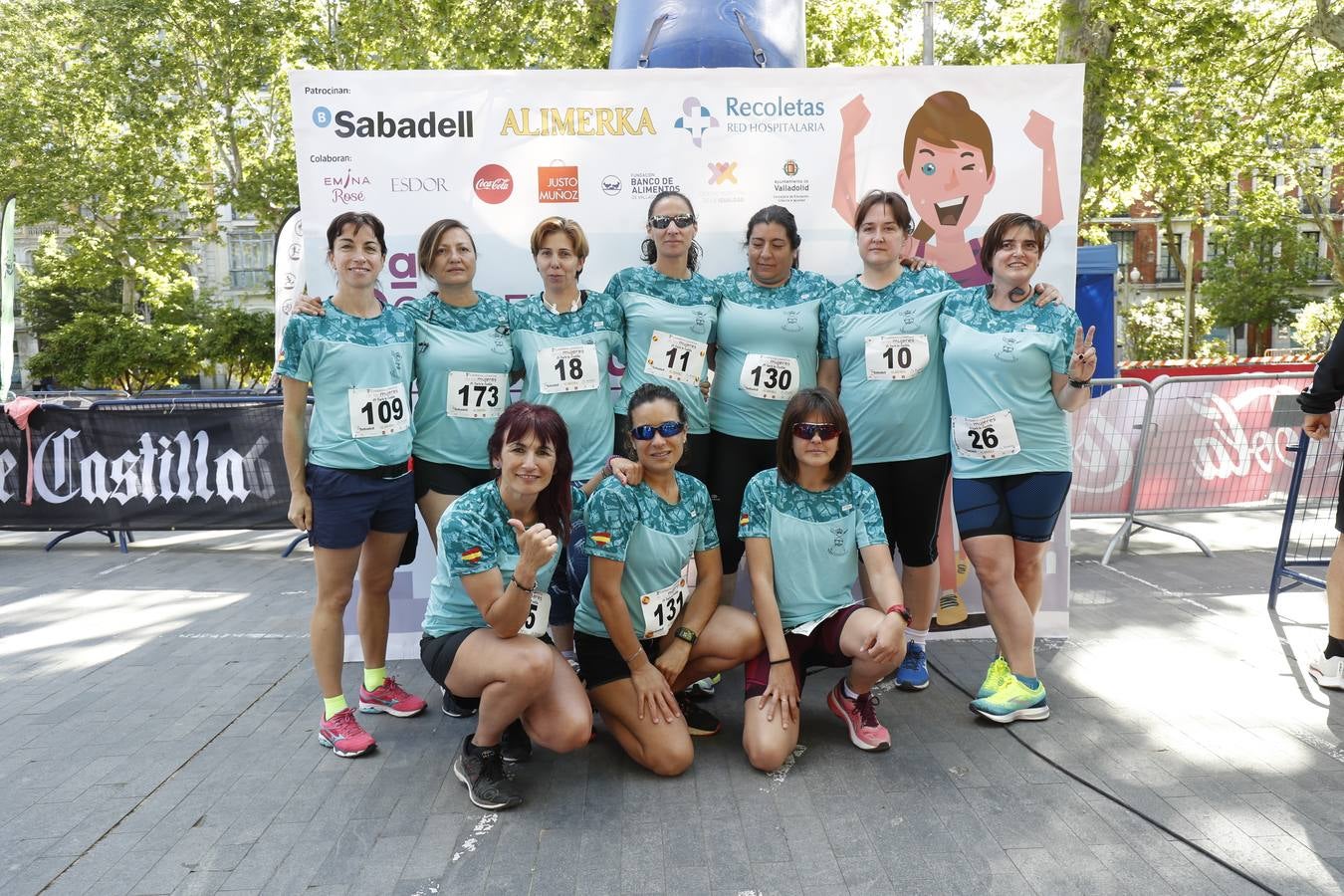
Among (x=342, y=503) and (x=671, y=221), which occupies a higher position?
(x=671, y=221)

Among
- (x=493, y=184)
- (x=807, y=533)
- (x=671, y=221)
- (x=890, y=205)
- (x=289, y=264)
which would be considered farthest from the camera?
(x=289, y=264)

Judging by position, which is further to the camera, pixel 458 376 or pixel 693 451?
pixel 693 451

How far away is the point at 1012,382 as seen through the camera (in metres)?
3.89

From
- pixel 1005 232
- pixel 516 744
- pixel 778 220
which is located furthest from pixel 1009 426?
pixel 516 744

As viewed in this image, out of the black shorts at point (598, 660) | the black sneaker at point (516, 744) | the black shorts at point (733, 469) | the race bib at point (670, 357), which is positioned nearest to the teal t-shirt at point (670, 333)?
the race bib at point (670, 357)

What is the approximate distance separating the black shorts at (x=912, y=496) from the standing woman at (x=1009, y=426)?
0.16 metres

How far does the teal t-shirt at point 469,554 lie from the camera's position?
324 cm

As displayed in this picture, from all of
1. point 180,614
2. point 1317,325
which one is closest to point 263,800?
point 180,614

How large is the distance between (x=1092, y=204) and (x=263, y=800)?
19.2 metres

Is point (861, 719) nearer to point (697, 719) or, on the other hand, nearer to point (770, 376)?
point (697, 719)

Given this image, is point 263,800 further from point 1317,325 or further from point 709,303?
point 1317,325

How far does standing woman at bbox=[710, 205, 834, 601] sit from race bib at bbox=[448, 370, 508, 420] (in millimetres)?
912

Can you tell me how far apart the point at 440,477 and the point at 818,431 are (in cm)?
159

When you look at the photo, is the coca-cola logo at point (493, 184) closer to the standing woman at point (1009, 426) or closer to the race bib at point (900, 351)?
the race bib at point (900, 351)
